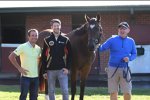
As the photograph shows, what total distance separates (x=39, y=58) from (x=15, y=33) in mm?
11123

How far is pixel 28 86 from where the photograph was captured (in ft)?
26.9

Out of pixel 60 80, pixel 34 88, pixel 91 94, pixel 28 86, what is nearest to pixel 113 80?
pixel 60 80

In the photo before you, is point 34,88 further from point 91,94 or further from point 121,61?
point 91,94

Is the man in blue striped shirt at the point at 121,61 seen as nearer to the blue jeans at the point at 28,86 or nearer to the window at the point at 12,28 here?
the blue jeans at the point at 28,86

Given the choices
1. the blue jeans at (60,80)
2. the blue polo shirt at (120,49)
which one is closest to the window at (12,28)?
the blue polo shirt at (120,49)

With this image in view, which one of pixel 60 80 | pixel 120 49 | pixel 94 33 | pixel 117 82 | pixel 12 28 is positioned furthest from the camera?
pixel 12 28

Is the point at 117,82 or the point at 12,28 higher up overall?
the point at 12,28

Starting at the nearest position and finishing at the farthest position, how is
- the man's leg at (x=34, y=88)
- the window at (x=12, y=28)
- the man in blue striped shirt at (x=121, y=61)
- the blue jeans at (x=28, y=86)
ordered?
1. the blue jeans at (x=28, y=86)
2. the man's leg at (x=34, y=88)
3. the man in blue striped shirt at (x=121, y=61)
4. the window at (x=12, y=28)

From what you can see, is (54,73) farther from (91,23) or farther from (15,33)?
(15,33)

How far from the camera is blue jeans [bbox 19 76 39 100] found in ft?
26.8

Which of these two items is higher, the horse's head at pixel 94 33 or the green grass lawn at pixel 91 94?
the horse's head at pixel 94 33

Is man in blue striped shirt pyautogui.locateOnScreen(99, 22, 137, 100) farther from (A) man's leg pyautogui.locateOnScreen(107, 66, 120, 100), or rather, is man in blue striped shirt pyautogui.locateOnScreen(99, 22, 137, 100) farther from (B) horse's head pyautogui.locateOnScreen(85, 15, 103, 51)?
(B) horse's head pyautogui.locateOnScreen(85, 15, 103, 51)

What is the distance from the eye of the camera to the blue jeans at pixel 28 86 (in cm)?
816

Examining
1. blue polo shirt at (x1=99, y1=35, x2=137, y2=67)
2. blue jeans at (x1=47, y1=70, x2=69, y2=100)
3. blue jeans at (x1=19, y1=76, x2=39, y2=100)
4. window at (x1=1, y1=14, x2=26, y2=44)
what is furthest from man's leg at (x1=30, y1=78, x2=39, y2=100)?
window at (x1=1, y1=14, x2=26, y2=44)
